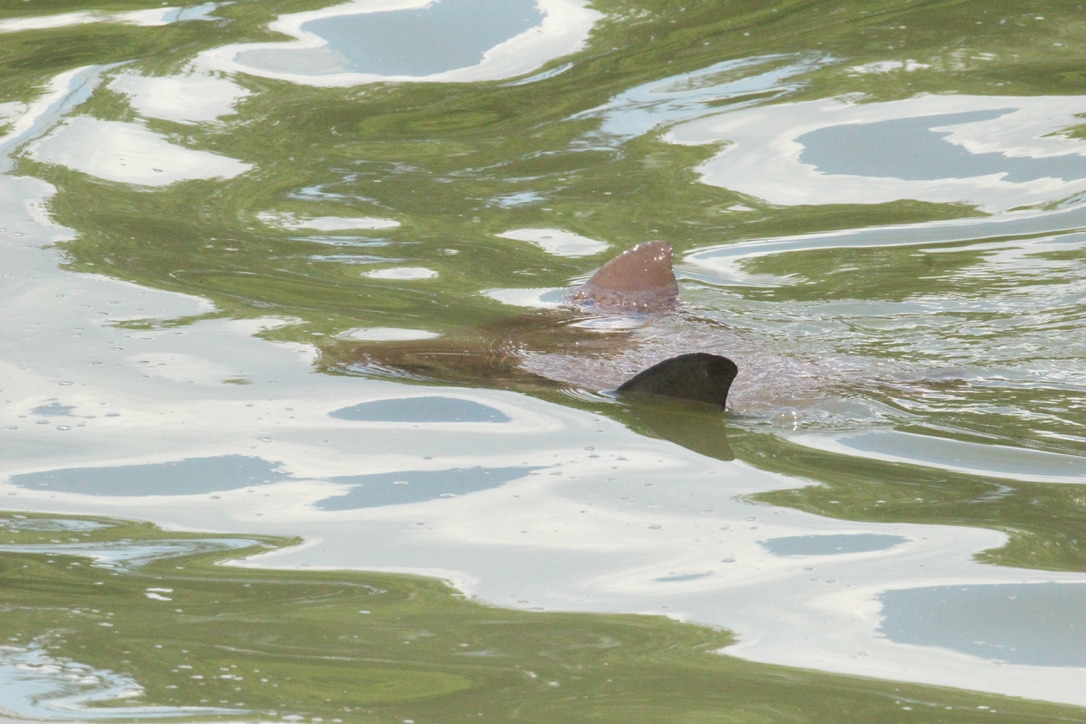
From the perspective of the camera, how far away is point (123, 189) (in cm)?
595

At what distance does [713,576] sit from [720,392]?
39.5 inches

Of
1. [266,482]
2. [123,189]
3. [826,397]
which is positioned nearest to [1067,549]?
[826,397]

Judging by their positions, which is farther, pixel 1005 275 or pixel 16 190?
pixel 16 190

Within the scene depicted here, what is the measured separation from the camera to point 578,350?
434cm

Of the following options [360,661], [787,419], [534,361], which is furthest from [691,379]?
[360,661]

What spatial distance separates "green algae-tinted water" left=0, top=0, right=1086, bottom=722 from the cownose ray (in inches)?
1.1

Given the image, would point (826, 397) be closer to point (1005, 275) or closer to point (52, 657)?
point (1005, 275)

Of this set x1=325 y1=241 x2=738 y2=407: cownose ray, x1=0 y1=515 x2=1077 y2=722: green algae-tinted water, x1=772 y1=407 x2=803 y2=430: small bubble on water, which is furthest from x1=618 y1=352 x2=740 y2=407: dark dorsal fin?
x1=0 y1=515 x2=1077 y2=722: green algae-tinted water

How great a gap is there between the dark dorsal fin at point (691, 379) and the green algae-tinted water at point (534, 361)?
0.21ft

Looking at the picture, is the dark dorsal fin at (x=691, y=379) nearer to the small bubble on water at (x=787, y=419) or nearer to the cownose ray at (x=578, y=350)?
the cownose ray at (x=578, y=350)

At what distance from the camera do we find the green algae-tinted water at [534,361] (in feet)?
8.18

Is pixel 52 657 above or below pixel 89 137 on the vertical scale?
below

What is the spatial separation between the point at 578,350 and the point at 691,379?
0.70 meters

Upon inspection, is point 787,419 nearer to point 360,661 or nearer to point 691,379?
point 691,379
